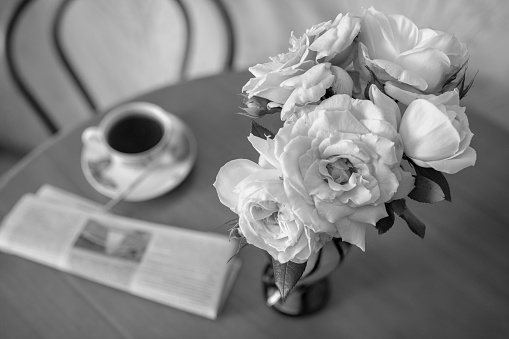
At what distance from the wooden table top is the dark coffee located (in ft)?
0.23

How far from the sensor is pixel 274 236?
344 millimetres

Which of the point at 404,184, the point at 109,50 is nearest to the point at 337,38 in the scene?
the point at 404,184

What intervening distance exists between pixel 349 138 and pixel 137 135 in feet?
1.37

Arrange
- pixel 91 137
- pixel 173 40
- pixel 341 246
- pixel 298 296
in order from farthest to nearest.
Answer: pixel 173 40
pixel 91 137
pixel 298 296
pixel 341 246

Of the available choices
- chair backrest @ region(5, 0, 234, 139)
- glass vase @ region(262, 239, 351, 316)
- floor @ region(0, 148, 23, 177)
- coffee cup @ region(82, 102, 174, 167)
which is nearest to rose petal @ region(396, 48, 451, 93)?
glass vase @ region(262, 239, 351, 316)

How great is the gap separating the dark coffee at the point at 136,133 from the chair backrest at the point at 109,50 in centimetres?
27

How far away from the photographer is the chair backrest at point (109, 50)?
3.43 feet

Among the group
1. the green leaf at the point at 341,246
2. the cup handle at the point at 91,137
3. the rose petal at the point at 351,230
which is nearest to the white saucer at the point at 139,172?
Answer: the cup handle at the point at 91,137

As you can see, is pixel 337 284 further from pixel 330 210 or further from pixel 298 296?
pixel 330 210

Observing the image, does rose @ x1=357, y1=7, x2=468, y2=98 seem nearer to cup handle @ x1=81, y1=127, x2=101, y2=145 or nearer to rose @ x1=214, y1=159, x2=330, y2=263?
rose @ x1=214, y1=159, x2=330, y2=263

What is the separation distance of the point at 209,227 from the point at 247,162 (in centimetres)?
33

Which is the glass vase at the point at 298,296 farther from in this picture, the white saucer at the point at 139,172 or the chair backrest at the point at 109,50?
the chair backrest at the point at 109,50

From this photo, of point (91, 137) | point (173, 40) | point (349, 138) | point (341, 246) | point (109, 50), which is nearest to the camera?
point (349, 138)

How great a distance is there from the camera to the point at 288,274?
0.38 m
